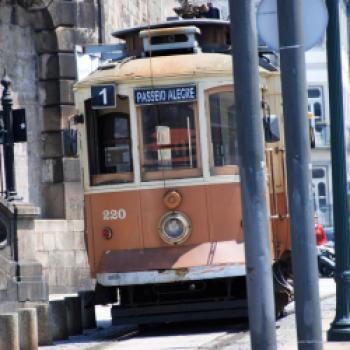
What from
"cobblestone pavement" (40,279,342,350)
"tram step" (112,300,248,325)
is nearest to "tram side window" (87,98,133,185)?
"tram step" (112,300,248,325)

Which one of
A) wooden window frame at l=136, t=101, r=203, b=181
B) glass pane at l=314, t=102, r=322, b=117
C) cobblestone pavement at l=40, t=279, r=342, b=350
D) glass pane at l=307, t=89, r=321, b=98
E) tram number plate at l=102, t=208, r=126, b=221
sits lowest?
cobblestone pavement at l=40, t=279, r=342, b=350

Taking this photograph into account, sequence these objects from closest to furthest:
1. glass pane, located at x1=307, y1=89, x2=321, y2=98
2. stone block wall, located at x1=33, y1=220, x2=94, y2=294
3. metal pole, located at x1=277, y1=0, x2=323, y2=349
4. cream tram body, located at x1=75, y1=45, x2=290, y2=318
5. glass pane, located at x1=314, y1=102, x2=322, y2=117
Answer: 1. metal pole, located at x1=277, y1=0, x2=323, y2=349
2. cream tram body, located at x1=75, y1=45, x2=290, y2=318
3. stone block wall, located at x1=33, y1=220, x2=94, y2=294
4. glass pane, located at x1=307, y1=89, x2=321, y2=98
5. glass pane, located at x1=314, y1=102, x2=322, y2=117

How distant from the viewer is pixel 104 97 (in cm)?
1702

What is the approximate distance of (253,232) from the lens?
10141 millimetres

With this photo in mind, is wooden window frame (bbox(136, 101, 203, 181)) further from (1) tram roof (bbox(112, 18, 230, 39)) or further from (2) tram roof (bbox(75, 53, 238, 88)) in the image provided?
(1) tram roof (bbox(112, 18, 230, 39))

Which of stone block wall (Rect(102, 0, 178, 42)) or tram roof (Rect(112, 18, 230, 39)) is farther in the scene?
stone block wall (Rect(102, 0, 178, 42))

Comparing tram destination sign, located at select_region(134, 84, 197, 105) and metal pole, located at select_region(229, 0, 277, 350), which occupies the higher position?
tram destination sign, located at select_region(134, 84, 197, 105)

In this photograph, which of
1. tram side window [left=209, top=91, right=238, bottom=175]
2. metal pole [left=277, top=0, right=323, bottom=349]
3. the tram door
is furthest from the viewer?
the tram door

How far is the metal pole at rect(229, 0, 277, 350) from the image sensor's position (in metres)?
10.1

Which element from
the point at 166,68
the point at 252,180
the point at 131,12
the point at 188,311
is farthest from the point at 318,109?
the point at 252,180

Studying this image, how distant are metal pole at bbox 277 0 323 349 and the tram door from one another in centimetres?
4866

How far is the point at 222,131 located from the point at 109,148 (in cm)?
143

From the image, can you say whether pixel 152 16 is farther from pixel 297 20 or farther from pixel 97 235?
pixel 297 20

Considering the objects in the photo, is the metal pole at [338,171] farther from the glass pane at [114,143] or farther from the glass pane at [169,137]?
the glass pane at [114,143]
